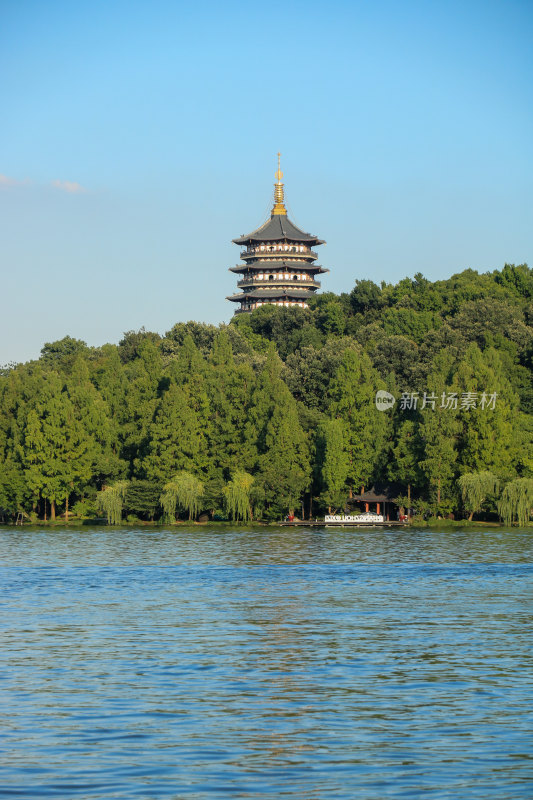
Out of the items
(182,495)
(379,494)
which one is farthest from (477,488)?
(182,495)

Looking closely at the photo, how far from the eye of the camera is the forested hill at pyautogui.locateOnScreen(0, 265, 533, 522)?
192 ft

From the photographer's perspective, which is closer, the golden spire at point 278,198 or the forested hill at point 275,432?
the forested hill at point 275,432

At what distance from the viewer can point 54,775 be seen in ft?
40.2

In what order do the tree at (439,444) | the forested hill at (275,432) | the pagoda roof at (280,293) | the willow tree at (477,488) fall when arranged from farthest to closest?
the pagoda roof at (280,293), the forested hill at (275,432), the tree at (439,444), the willow tree at (477,488)

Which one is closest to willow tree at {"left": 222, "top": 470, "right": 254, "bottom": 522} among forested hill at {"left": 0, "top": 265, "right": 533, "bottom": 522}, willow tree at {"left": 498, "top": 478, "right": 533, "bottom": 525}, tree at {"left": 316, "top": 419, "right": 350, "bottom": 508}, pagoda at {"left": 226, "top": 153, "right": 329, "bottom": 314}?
forested hill at {"left": 0, "top": 265, "right": 533, "bottom": 522}

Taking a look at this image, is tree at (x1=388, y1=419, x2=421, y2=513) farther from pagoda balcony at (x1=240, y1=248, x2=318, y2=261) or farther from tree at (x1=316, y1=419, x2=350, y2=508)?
pagoda balcony at (x1=240, y1=248, x2=318, y2=261)

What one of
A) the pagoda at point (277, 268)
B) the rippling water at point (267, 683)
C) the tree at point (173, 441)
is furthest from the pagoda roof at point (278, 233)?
the rippling water at point (267, 683)

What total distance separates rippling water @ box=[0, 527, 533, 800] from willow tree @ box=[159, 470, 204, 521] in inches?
901

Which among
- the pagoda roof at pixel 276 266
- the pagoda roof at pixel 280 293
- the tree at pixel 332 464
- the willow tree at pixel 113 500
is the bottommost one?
the willow tree at pixel 113 500

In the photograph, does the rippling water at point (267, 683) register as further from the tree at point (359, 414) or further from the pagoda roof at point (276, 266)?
the pagoda roof at point (276, 266)

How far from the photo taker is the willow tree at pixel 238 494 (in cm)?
5894

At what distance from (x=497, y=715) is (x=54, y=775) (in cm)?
623

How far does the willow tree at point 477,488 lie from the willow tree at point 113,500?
60.6 ft

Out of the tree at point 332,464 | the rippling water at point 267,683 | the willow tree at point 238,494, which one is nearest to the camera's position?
the rippling water at point 267,683
